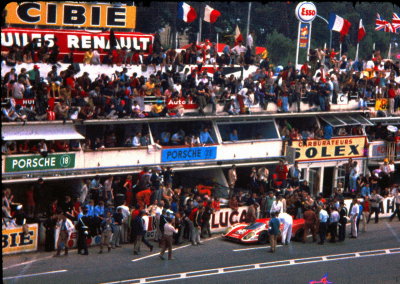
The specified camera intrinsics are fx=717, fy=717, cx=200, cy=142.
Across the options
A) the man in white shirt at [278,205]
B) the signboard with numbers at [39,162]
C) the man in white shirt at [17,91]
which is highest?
the man in white shirt at [17,91]

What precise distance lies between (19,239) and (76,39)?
12.0m

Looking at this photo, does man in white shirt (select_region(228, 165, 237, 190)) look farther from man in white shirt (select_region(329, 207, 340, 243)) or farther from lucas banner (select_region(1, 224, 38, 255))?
lucas banner (select_region(1, 224, 38, 255))

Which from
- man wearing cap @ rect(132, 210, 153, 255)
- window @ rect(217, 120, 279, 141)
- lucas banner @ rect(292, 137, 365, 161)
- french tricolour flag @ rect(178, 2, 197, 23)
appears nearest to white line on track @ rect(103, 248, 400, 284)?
man wearing cap @ rect(132, 210, 153, 255)

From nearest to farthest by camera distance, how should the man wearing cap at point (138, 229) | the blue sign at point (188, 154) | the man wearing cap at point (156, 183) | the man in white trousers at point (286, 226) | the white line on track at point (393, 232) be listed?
the man wearing cap at point (138, 229)
the man in white trousers at point (286, 226)
the man wearing cap at point (156, 183)
the white line on track at point (393, 232)
the blue sign at point (188, 154)

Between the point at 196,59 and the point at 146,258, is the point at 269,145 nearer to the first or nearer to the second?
the point at 196,59

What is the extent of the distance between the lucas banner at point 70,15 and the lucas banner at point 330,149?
9.33m

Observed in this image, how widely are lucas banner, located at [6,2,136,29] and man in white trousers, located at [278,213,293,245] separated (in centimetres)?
1272

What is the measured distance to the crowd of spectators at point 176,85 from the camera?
25078 millimetres

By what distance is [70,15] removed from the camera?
3056 cm

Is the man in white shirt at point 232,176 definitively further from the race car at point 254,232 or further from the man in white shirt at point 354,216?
the man in white shirt at point 354,216

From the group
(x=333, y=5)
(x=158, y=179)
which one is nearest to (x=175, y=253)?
(x=158, y=179)

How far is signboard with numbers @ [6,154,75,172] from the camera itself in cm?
2355

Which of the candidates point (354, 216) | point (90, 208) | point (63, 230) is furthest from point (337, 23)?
point (63, 230)

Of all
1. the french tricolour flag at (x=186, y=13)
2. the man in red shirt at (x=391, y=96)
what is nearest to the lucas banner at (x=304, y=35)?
the man in red shirt at (x=391, y=96)
